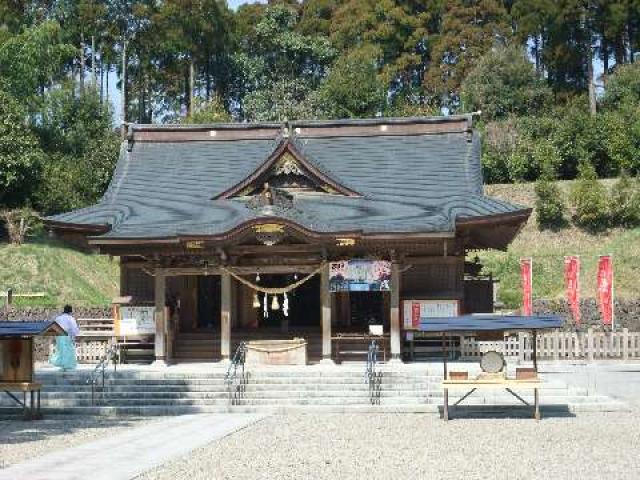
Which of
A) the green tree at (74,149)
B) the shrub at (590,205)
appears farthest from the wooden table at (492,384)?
the green tree at (74,149)

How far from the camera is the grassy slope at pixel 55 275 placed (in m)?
39.7

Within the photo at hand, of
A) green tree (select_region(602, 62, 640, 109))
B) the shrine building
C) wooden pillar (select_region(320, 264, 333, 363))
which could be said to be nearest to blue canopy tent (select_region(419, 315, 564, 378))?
the shrine building

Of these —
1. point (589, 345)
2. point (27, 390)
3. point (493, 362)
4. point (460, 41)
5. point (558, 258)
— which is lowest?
point (27, 390)

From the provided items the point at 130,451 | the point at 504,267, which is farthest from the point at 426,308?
the point at 504,267

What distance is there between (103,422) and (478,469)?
8.58 meters

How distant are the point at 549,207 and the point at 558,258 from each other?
8.70 feet

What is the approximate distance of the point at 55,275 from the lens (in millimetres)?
40875

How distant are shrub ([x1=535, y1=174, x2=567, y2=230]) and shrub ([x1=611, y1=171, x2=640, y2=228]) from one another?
2.15 metres

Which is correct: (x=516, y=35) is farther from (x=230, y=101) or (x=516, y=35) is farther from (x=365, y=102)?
(x=230, y=101)

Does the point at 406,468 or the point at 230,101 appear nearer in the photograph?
the point at 406,468

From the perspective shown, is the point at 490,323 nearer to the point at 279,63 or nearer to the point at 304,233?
the point at 304,233

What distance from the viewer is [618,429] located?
1641cm

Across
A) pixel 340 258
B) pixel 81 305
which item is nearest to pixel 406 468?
pixel 340 258

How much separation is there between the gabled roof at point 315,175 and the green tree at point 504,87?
2608 cm
